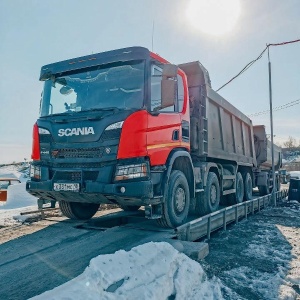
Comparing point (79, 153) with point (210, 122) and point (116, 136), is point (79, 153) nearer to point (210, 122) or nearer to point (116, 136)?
point (116, 136)

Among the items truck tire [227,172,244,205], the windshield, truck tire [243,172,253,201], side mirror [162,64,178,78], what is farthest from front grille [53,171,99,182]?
truck tire [243,172,253,201]

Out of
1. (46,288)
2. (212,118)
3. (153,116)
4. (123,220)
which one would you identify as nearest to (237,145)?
(212,118)

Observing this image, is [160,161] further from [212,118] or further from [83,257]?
[212,118]

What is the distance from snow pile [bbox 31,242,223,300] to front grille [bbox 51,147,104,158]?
1630 millimetres

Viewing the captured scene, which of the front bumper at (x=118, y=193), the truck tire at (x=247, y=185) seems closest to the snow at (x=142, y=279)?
the front bumper at (x=118, y=193)

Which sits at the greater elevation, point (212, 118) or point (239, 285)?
point (212, 118)

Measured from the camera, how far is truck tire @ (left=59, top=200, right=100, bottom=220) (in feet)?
19.2

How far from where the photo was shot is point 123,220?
6.33 m

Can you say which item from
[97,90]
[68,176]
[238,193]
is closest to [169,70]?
[97,90]

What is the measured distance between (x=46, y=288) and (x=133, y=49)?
11.4 ft

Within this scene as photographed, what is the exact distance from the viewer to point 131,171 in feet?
14.1

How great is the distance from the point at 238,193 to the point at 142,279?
6562mm

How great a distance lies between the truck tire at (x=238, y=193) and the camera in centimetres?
855

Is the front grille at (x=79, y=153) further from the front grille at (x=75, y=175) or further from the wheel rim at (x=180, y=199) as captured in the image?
the wheel rim at (x=180, y=199)
